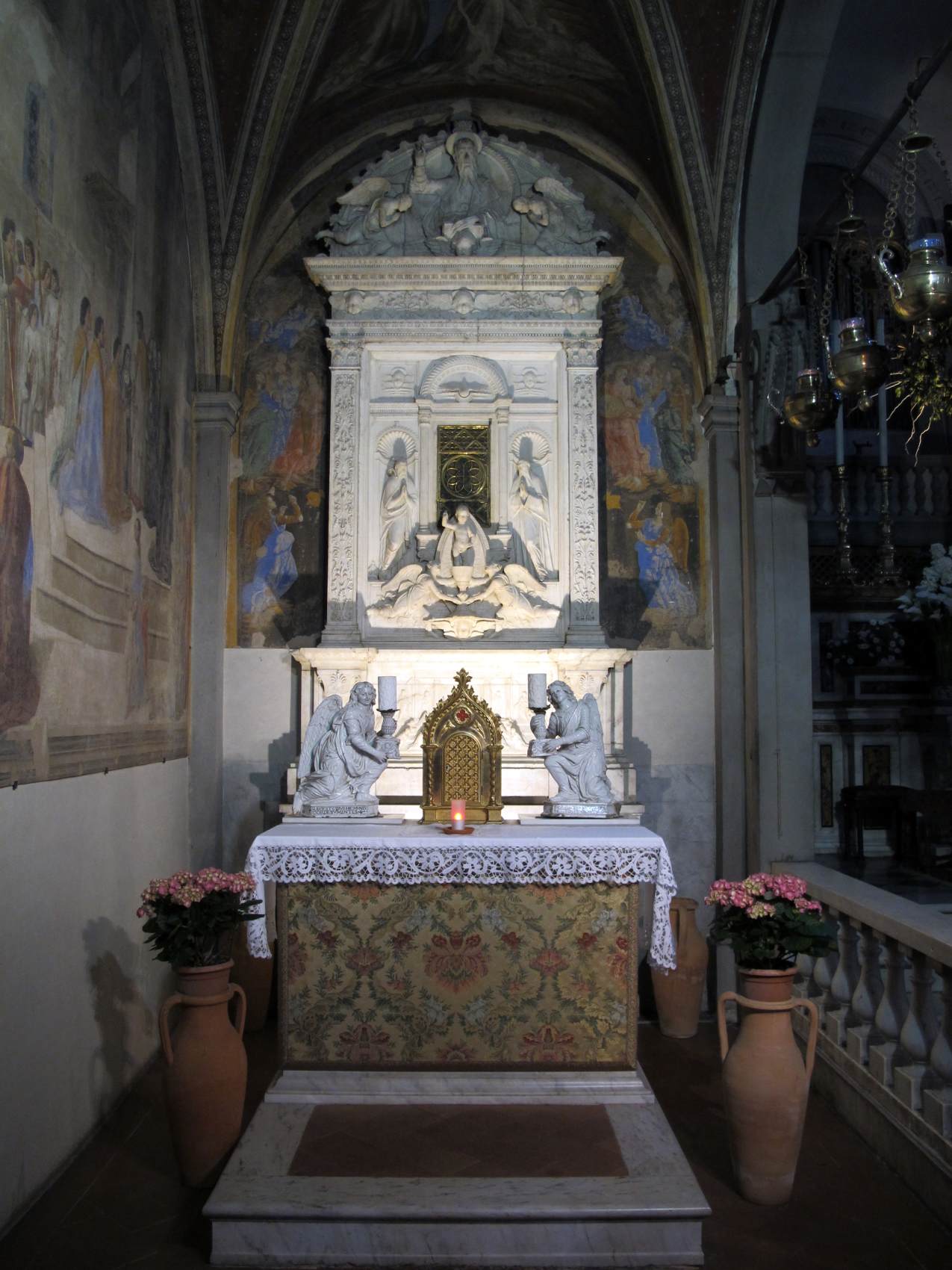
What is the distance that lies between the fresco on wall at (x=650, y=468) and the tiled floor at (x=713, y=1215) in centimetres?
399

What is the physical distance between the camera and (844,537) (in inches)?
228

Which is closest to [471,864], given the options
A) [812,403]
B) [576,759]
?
[576,759]

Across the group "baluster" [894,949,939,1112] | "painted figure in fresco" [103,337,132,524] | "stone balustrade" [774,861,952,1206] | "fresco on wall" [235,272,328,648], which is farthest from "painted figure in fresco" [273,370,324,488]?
"baluster" [894,949,939,1112]

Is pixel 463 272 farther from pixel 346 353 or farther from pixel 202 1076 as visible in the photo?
pixel 202 1076

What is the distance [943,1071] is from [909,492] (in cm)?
657

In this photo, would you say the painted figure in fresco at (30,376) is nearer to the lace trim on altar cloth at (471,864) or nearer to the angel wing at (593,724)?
the lace trim on altar cloth at (471,864)

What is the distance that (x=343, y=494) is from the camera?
8391 mm

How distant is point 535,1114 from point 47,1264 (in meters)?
2.20

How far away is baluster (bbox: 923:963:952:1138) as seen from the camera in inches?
176

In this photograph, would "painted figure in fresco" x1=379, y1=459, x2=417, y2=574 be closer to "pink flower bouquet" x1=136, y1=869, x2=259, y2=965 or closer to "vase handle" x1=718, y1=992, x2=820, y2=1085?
"pink flower bouquet" x1=136, y1=869, x2=259, y2=965

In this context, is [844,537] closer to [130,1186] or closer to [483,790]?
[483,790]

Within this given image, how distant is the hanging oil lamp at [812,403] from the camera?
546cm

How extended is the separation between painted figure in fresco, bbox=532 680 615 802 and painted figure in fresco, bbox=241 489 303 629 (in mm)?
3150

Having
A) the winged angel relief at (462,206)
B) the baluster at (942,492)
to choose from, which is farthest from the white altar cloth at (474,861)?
the baluster at (942,492)
